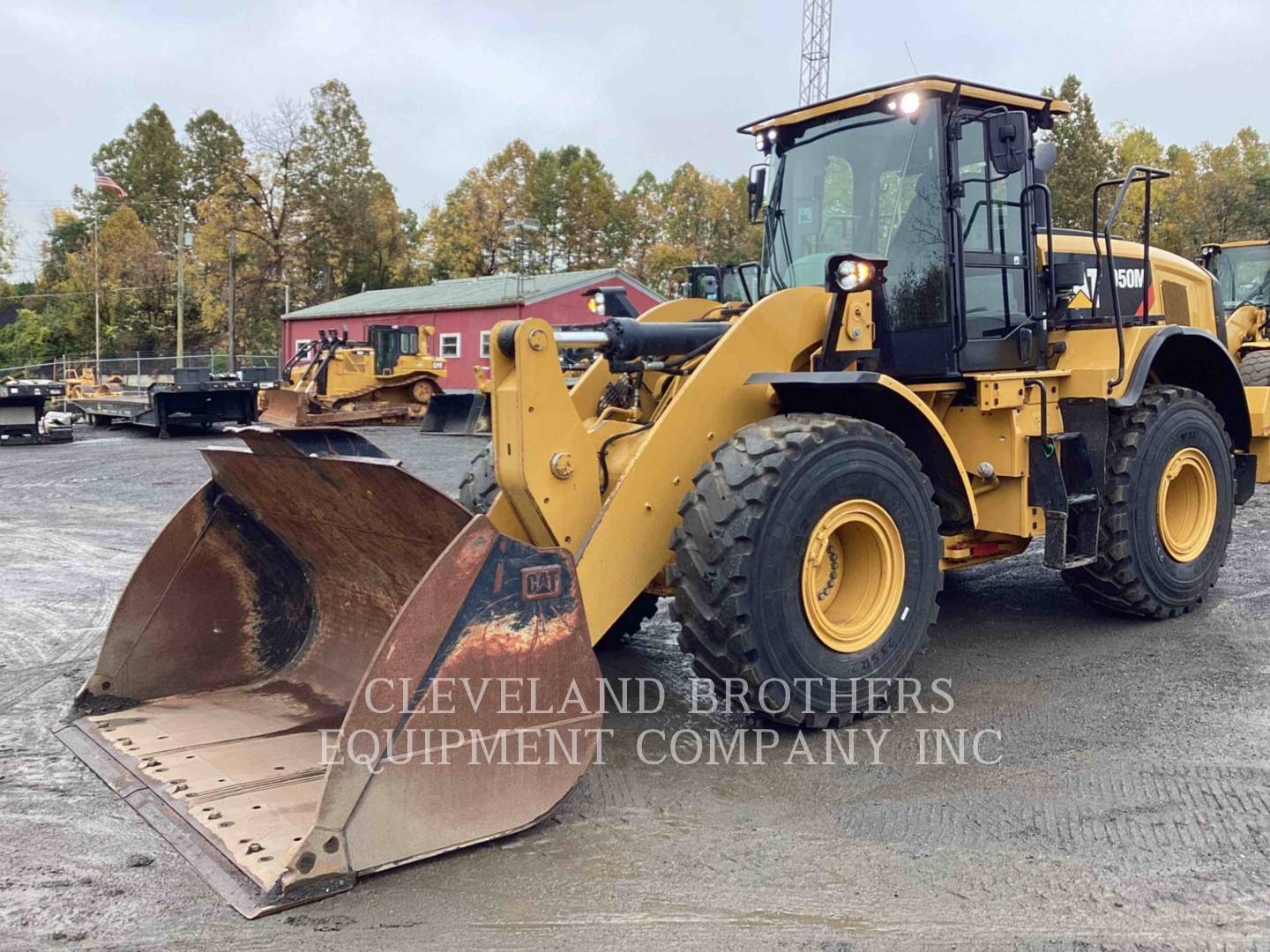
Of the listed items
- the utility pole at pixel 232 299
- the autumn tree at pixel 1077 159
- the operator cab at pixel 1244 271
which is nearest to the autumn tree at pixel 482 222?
the utility pole at pixel 232 299

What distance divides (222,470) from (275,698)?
1019 mm

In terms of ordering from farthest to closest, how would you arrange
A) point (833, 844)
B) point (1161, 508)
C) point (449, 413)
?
point (449, 413) < point (1161, 508) < point (833, 844)

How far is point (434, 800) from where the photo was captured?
3.25 metres

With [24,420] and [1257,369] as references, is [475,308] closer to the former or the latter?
[24,420]

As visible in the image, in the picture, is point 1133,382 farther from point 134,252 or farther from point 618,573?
point 134,252

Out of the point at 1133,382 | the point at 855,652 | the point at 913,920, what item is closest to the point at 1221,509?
the point at 1133,382

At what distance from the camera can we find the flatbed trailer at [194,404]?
72.2ft

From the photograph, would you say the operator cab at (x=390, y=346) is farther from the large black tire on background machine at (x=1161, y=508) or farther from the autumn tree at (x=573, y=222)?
the autumn tree at (x=573, y=222)

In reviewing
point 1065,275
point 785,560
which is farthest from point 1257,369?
point 785,560

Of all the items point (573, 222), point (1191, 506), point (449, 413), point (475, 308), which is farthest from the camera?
point (573, 222)

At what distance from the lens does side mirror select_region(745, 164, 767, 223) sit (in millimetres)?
A: 5805

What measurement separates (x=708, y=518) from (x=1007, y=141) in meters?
2.40

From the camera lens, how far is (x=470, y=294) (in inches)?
1532

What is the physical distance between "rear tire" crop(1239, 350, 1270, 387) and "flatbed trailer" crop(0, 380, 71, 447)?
2014cm
